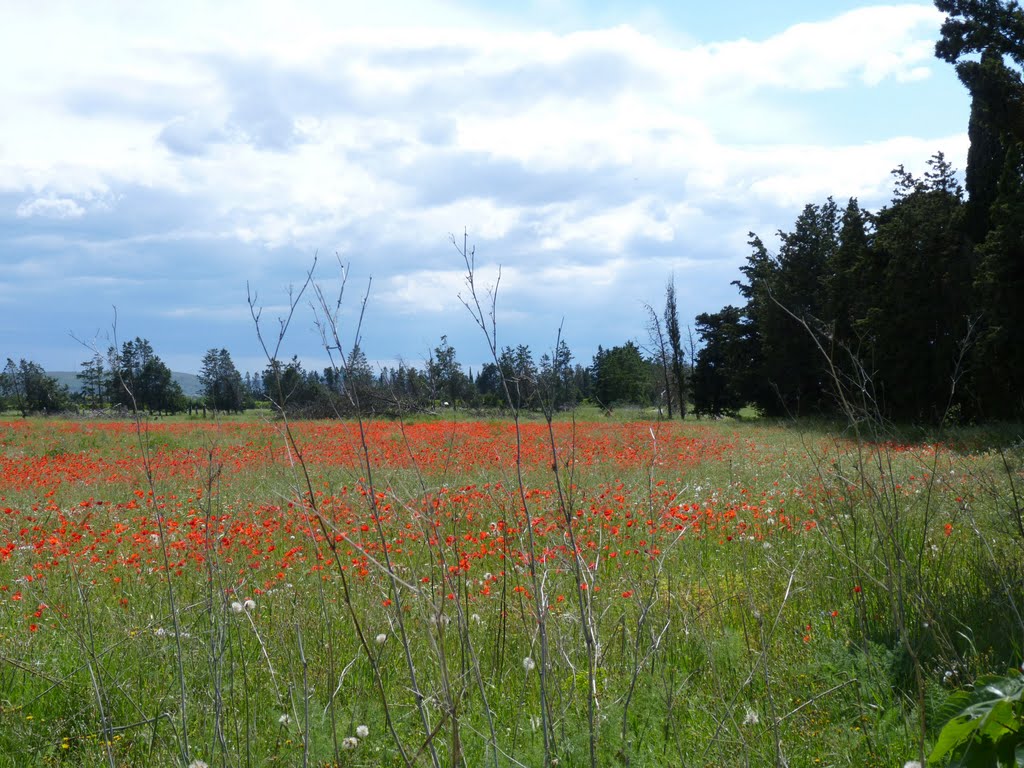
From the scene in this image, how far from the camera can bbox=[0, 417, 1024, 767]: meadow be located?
86.7 inches

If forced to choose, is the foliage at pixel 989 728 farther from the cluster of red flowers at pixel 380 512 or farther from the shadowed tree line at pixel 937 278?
the shadowed tree line at pixel 937 278

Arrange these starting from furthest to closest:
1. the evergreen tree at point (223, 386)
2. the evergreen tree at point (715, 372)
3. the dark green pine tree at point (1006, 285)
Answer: the evergreen tree at point (715, 372)
the dark green pine tree at point (1006, 285)
the evergreen tree at point (223, 386)

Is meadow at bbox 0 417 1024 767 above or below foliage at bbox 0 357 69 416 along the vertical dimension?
below

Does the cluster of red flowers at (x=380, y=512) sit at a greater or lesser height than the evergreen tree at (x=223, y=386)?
lesser

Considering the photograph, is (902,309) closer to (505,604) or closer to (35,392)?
(505,604)

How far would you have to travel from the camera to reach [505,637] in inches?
139

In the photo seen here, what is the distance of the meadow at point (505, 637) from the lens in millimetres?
2201

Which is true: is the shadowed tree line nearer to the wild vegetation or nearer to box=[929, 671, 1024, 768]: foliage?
the wild vegetation

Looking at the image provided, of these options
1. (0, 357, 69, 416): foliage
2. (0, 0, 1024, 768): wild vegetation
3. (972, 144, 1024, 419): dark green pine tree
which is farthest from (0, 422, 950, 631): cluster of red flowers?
(0, 357, 69, 416): foliage

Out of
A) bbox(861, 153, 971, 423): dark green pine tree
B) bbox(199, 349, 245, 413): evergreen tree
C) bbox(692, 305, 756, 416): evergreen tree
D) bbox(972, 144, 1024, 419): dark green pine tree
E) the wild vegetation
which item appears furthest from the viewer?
bbox(692, 305, 756, 416): evergreen tree

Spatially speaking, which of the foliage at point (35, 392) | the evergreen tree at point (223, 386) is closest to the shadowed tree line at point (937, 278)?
the evergreen tree at point (223, 386)

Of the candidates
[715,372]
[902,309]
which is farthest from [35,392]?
[902,309]

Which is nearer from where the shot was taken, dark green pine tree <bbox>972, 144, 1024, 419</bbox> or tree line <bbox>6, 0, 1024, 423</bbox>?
tree line <bbox>6, 0, 1024, 423</bbox>

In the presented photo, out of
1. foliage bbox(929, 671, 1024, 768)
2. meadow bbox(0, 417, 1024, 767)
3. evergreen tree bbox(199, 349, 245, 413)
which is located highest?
evergreen tree bbox(199, 349, 245, 413)
